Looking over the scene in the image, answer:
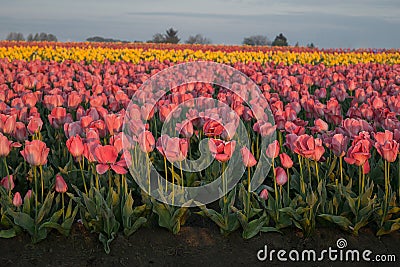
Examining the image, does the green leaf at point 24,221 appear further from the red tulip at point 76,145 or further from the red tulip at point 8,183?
the red tulip at point 76,145

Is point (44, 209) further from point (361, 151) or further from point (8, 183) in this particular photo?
point (361, 151)

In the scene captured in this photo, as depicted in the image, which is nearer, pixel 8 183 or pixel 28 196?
pixel 28 196

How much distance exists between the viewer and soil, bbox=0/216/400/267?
12.1 feet

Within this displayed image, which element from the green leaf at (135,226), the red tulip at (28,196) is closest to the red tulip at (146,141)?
the green leaf at (135,226)

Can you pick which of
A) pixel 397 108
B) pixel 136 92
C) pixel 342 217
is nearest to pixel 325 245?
pixel 342 217

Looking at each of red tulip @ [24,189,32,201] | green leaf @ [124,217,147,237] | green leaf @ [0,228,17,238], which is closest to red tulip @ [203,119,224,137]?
green leaf @ [124,217,147,237]

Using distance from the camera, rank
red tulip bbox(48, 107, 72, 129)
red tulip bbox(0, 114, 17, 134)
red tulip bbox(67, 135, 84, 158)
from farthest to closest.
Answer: red tulip bbox(48, 107, 72, 129) < red tulip bbox(0, 114, 17, 134) < red tulip bbox(67, 135, 84, 158)

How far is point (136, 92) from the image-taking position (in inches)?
252

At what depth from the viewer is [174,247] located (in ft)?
12.4

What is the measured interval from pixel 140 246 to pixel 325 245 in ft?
4.15

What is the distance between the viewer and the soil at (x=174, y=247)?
12.1 ft

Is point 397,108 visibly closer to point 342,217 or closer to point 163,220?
point 342,217

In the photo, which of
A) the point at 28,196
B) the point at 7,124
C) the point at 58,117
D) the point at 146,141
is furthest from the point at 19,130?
the point at 146,141

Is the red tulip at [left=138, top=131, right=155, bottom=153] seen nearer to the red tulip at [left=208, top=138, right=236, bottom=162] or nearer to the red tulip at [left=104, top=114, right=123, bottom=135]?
the red tulip at [left=104, top=114, right=123, bottom=135]
